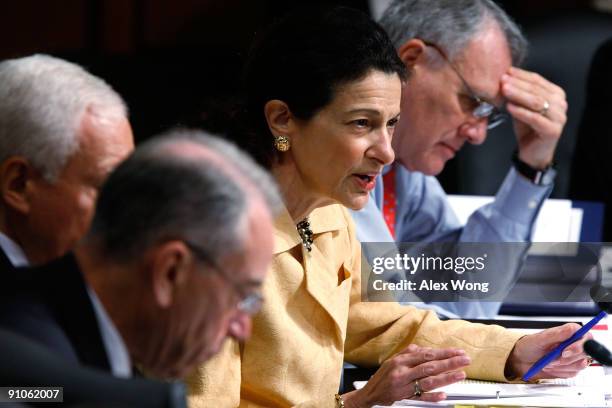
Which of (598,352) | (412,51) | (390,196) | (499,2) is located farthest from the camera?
(499,2)

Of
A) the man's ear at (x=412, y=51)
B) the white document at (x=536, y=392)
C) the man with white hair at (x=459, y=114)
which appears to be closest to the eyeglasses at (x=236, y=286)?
the white document at (x=536, y=392)

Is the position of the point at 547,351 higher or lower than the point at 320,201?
lower

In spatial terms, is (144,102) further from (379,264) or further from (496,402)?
(496,402)

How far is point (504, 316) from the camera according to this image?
2.23 meters

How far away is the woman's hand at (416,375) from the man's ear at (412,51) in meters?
0.90

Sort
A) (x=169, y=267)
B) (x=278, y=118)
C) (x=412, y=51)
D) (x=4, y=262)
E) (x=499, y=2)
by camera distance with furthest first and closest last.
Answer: (x=499, y=2) → (x=412, y=51) → (x=278, y=118) → (x=4, y=262) → (x=169, y=267)

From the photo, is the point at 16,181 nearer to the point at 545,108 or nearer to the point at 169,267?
the point at 169,267

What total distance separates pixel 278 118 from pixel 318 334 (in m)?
0.35

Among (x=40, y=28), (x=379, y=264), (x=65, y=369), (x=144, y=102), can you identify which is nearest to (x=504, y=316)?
(x=379, y=264)

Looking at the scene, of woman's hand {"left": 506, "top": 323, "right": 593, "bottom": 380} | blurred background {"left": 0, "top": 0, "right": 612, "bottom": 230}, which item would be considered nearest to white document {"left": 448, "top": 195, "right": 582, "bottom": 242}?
blurred background {"left": 0, "top": 0, "right": 612, "bottom": 230}

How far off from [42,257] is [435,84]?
1.24 m

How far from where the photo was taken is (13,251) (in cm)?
136

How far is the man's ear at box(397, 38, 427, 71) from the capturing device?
7.83 feet

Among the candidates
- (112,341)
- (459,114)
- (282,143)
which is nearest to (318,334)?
(282,143)
